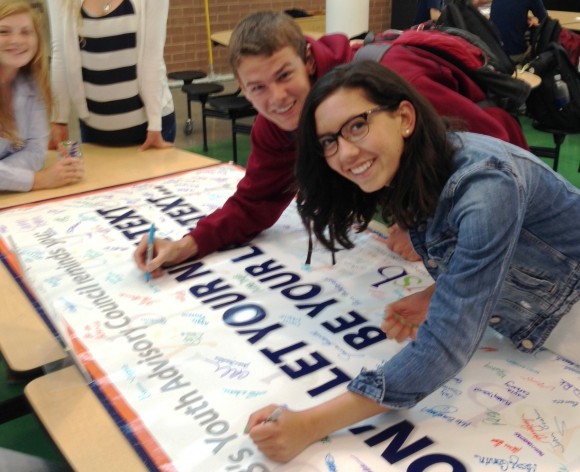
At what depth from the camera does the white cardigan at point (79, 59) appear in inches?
78.6

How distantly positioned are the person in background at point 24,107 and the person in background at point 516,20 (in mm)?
3724

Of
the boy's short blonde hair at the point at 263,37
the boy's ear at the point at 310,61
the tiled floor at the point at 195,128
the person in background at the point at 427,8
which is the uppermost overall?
the boy's short blonde hair at the point at 263,37

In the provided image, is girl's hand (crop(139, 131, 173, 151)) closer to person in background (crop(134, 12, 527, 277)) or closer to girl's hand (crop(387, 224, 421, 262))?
person in background (crop(134, 12, 527, 277))

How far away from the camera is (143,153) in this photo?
215 centimetres

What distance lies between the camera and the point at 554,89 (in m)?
3.13

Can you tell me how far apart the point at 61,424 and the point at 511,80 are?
1.10 metres

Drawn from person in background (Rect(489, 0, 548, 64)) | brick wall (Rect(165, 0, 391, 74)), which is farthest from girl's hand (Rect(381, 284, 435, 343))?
brick wall (Rect(165, 0, 391, 74))

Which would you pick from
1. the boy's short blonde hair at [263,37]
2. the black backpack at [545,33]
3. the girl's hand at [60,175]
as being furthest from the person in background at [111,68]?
the black backpack at [545,33]

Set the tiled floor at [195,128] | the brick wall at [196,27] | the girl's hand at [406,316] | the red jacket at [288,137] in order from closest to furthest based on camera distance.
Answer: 1. the girl's hand at [406,316]
2. the red jacket at [288,137]
3. the tiled floor at [195,128]
4. the brick wall at [196,27]

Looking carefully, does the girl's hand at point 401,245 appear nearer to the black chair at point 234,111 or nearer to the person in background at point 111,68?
the person in background at point 111,68

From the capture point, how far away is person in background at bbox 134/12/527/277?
1207 millimetres

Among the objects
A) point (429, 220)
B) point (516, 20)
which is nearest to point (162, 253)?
point (429, 220)

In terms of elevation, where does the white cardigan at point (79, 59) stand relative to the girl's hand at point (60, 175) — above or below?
above

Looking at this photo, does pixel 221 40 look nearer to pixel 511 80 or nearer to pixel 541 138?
pixel 541 138
